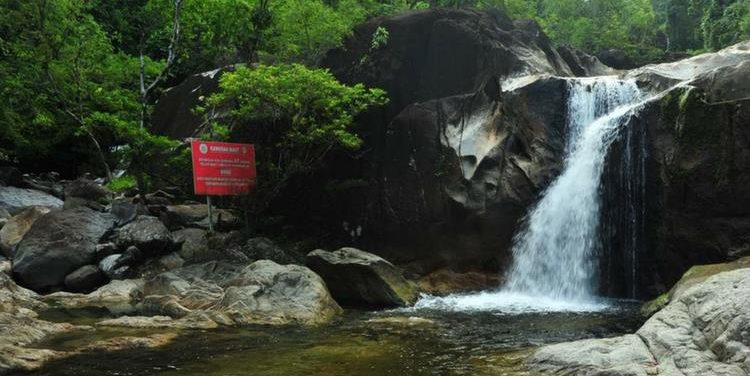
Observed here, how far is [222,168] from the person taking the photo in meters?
16.6

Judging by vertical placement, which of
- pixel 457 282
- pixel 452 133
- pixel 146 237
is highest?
pixel 452 133

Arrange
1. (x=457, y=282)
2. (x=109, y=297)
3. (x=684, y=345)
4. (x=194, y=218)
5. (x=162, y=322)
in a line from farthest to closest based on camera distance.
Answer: (x=194, y=218), (x=457, y=282), (x=109, y=297), (x=162, y=322), (x=684, y=345)

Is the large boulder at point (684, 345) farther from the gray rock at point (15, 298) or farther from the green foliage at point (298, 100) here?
the green foliage at point (298, 100)

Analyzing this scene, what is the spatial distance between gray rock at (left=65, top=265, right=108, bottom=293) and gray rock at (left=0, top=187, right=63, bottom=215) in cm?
784

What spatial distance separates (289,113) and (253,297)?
7177mm

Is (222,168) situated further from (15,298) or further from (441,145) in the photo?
(441,145)

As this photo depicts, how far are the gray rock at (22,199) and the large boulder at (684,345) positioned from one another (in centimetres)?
2098

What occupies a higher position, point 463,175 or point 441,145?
point 441,145

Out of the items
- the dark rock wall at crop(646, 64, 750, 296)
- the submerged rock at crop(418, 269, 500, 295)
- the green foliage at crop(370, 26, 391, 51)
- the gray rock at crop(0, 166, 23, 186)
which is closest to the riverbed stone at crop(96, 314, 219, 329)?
the submerged rock at crop(418, 269, 500, 295)

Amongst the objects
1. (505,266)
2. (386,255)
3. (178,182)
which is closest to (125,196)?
(178,182)

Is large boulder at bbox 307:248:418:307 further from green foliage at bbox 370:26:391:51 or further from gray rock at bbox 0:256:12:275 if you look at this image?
green foliage at bbox 370:26:391:51

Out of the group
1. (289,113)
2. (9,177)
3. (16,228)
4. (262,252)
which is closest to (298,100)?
(289,113)

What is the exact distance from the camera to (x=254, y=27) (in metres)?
23.5

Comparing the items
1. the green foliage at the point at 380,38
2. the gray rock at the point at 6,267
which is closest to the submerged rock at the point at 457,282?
the green foliage at the point at 380,38
